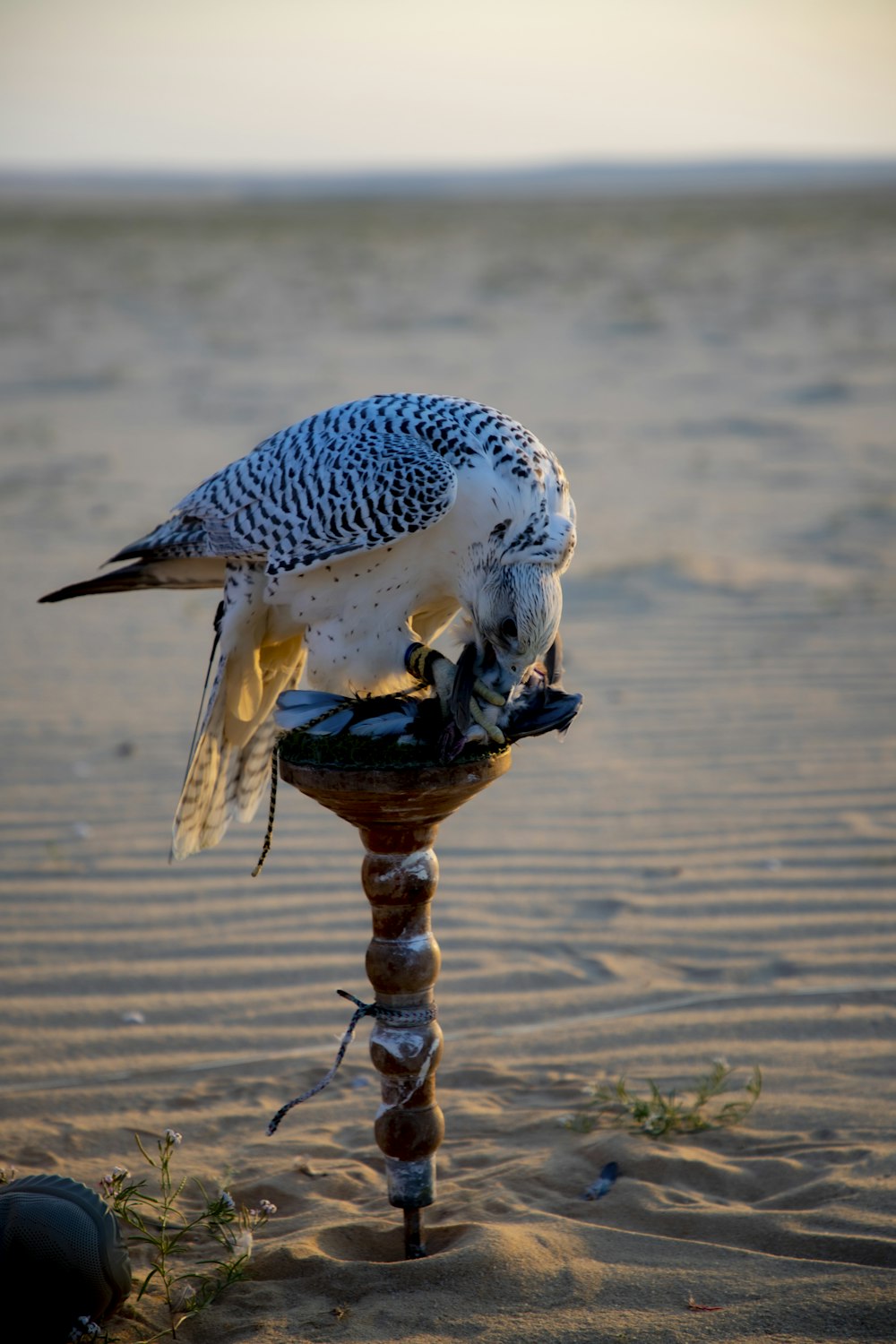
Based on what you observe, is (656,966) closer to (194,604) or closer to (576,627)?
(576,627)

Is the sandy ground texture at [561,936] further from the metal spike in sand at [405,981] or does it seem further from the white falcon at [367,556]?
the white falcon at [367,556]

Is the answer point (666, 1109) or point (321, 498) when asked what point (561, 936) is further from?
point (321, 498)

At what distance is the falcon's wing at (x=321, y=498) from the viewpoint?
2.43 meters

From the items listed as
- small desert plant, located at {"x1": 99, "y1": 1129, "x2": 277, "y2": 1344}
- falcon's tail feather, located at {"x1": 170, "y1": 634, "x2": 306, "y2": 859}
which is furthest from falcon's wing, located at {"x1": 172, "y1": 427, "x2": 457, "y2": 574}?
small desert plant, located at {"x1": 99, "y1": 1129, "x2": 277, "y2": 1344}

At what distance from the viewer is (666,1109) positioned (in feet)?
9.35

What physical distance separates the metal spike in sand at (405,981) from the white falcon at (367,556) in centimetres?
27

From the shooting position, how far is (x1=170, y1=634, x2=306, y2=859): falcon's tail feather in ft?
9.43

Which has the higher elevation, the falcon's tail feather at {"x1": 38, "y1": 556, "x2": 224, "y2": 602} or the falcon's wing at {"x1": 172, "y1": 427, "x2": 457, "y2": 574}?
the falcon's wing at {"x1": 172, "y1": 427, "x2": 457, "y2": 574}

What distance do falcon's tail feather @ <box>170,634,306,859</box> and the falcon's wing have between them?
12.6 inches

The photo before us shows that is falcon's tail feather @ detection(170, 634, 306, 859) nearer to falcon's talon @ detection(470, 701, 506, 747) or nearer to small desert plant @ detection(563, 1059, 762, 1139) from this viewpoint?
falcon's talon @ detection(470, 701, 506, 747)

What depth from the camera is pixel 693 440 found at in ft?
37.2

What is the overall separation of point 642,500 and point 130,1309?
7.68 meters

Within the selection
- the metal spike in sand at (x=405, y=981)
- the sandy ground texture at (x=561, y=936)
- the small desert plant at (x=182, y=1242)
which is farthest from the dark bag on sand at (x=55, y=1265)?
the metal spike in sand at (x=405, y=981)

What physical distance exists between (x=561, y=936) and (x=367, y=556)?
1753mm
